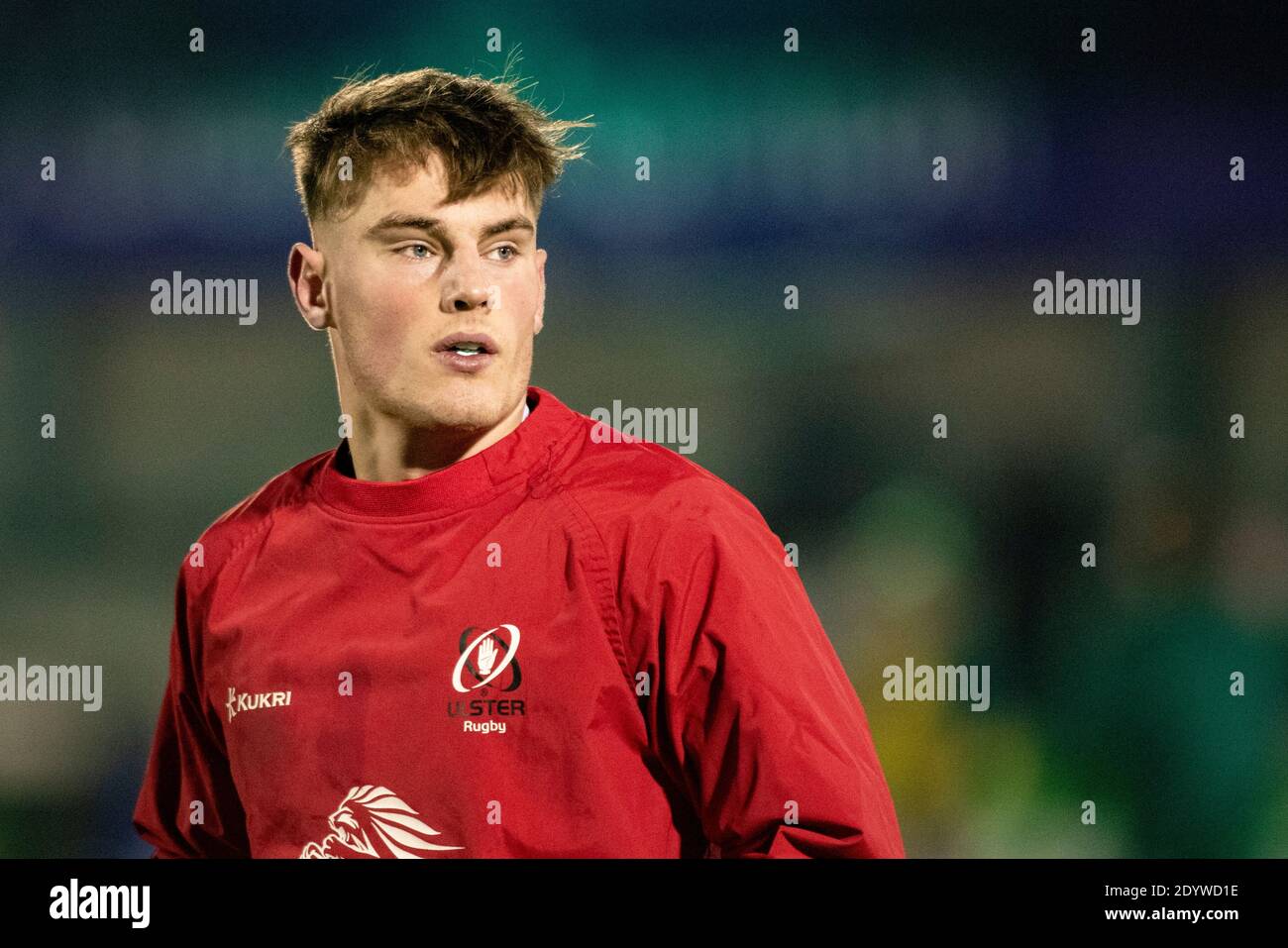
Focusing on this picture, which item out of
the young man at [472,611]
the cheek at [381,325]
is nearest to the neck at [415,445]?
the young man at [472,611]

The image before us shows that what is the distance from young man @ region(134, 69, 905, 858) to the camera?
2963 millimetres

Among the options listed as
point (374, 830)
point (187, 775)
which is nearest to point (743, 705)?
point (374, 830)

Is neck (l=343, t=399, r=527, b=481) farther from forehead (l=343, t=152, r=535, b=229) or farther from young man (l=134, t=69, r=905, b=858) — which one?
forehead (l=343, t=152, r=535, b=229)

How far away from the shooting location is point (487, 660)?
121 inches

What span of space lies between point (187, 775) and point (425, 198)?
4.69ft

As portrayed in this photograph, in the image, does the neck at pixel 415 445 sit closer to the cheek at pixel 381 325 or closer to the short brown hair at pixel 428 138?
the cheek at pixel 381 325

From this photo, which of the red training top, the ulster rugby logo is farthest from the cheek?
the ulster rugby logo

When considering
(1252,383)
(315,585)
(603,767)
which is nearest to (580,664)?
(603,767)

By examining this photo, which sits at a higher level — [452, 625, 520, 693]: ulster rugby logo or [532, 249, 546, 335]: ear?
[532, 249, 546, 335]: ear

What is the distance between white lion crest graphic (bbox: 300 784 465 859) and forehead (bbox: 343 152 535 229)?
3.98 feet

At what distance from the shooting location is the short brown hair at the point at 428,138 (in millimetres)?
3203

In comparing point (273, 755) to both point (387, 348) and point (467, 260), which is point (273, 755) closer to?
point (387, 348)

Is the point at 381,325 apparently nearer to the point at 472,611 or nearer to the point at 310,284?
the point at 310,284

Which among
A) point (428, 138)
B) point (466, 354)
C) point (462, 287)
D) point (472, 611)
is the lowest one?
point (472, 611)
